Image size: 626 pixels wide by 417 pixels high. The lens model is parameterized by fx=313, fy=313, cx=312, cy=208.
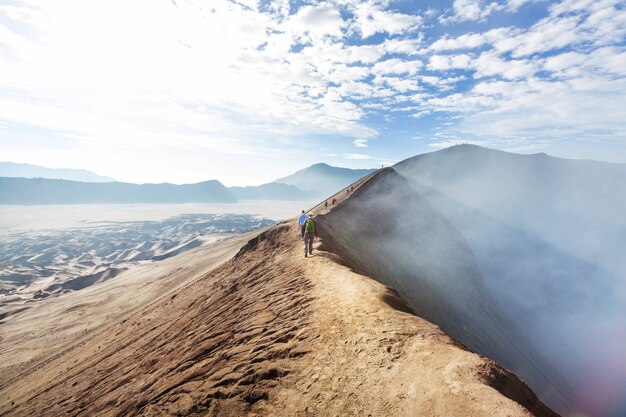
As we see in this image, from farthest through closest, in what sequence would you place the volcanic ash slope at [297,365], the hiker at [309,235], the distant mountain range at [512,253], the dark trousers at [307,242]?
A: 1. the distant mountain range at [512,253]
2. the dark trousers at [307,242]
3. the hiker at [309,235]
4. the volcanic ash slope at [297,365]

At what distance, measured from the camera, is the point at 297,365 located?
27.6 ft

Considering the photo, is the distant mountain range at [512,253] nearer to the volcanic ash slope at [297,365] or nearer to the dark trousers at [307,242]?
the dark trousers at [307,242]

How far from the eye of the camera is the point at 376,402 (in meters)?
6.71

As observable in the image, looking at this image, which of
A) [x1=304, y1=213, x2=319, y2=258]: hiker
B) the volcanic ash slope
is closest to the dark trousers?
[x1=304, y1=213, x2=319, y2=258]: hiker

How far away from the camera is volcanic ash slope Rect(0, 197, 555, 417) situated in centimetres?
666

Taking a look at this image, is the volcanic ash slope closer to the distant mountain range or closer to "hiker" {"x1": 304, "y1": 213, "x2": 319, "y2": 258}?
"hiker" {"x1": 304, "y1": 213, "x2": 319, "y2": 258}

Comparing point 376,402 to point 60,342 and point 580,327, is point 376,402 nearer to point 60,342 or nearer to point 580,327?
point 60,342

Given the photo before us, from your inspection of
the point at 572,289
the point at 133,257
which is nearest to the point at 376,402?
the point at 572,289

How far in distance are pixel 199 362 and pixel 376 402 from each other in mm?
6912

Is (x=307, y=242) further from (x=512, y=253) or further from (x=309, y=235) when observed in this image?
(x=512, y=253)

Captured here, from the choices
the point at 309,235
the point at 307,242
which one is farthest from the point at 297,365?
the point at 307,242

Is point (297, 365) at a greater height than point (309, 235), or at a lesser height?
lesser

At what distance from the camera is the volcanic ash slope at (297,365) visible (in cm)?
666

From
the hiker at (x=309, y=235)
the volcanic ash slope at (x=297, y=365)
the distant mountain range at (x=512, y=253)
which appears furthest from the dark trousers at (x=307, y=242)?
the distant mountain range at (x=512, y=253)
